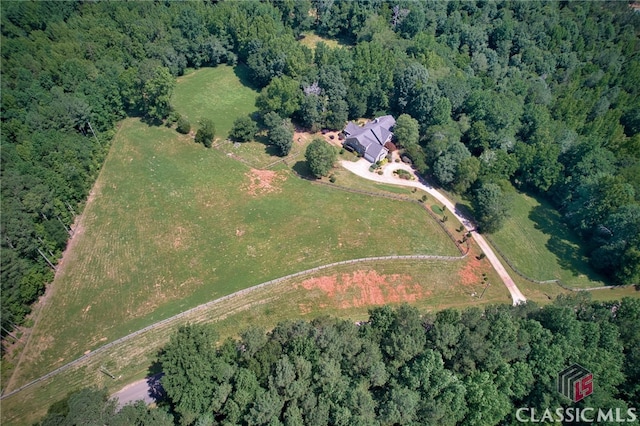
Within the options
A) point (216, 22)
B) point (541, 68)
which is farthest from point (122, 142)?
point (541, 68)

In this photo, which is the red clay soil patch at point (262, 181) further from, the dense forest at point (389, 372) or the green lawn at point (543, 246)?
the green lawn at point (543, 246)

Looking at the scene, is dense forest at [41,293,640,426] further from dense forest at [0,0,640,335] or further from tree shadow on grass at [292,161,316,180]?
tree shadow on grass at [292,161,316,180]

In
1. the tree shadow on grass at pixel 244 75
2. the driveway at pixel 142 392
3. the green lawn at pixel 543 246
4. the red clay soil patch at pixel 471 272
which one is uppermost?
the tree shadow on grass at pixel 244 75

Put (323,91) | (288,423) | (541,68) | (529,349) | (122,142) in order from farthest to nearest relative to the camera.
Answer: (541,68) → (323,91) → (122,142) → (529,349) → (288,423)

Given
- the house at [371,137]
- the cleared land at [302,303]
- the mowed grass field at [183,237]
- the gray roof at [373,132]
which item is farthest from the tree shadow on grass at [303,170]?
the cleared land at [302,303]

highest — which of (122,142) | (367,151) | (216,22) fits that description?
(216,22)

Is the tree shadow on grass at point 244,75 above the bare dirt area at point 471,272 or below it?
above

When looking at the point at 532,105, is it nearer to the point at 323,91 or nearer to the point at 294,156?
the point at 323,91

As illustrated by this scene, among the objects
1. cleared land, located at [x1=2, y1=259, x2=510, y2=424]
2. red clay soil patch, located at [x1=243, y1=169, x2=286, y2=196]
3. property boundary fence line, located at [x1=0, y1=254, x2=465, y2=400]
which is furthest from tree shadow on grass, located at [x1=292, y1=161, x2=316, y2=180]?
cleared land, located at [x1=2, y1=259, x2=510, y2=424]
